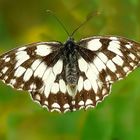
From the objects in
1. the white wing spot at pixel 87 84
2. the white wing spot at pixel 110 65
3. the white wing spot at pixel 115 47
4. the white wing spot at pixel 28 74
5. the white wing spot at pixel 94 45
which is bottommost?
the white wing spot at pixel 87 84

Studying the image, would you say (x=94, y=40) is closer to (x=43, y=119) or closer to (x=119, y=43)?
(x=119, y=43)

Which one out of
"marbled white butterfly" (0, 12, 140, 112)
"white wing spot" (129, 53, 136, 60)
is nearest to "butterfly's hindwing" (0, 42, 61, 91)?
"marbled white butterfly" (0, 12, 140, 112)

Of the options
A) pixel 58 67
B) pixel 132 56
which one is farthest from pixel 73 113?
pixel 132 56

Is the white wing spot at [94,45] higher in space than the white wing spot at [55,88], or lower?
higher

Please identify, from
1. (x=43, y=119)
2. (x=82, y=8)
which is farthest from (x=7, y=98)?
(x=82, y=8)

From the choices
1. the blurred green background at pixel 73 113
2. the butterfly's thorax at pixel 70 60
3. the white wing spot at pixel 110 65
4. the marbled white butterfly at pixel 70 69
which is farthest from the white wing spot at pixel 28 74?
the blurred green background at pixel 73 113

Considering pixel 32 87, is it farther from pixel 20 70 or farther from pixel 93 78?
pixel 93 78

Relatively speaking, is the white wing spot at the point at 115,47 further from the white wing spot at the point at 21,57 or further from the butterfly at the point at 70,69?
the white wing spot at the point at 21,57
